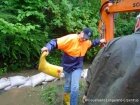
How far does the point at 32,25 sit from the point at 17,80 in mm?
1802

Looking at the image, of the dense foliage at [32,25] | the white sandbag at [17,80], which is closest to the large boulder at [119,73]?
the white sandbag at [17,80]

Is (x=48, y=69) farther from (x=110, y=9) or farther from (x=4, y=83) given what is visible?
(x=4, y=83)

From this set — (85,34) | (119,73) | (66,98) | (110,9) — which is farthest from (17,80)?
(119,73)

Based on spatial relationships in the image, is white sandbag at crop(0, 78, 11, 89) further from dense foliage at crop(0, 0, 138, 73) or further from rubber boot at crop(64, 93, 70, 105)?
rubber boot at crop(64, 93, 70, 105)

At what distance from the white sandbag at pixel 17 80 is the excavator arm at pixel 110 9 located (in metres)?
3.62

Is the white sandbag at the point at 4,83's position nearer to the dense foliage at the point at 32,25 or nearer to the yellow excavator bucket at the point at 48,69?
the dense foliage at the point at 32,25

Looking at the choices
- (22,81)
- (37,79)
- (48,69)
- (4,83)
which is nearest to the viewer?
(48,69)

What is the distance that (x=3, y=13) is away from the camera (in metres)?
10.3

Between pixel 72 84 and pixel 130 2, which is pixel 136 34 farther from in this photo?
pixel 72 84

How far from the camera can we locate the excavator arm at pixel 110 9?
526 centimetres

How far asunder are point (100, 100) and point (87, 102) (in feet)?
Answer: 0.71

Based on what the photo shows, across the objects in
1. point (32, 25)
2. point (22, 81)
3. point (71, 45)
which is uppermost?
point (71, 45)

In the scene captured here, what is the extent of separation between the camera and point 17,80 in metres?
9.23

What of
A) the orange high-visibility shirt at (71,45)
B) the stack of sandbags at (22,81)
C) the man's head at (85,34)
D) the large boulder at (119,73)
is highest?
the large boulder at (119,73)
